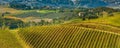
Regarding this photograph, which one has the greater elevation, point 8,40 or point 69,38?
point 69,38

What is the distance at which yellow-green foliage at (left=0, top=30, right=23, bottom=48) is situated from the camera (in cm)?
12341

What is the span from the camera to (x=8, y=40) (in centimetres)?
13325

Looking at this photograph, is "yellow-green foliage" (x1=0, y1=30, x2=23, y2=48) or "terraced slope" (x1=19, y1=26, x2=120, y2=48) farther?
"yellow-green foliage" (x1=0, y1=30, x2=23, y2=48)

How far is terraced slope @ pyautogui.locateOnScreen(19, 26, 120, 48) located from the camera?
118688 millimetres

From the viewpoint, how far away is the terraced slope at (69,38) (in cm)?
11869

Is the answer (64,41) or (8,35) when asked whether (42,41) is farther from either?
(8,35)

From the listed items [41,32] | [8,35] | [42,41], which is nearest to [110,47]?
[42,41]

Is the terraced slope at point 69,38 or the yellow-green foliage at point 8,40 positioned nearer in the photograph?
the terraced slope at point 69,38

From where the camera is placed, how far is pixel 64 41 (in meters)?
125

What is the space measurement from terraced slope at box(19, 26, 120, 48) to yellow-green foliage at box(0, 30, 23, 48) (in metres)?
4.21

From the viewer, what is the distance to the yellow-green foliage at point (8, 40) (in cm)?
12341

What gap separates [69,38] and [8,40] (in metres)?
25.7

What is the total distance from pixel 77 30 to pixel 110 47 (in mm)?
27907

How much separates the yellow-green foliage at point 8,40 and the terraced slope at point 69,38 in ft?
13.8
